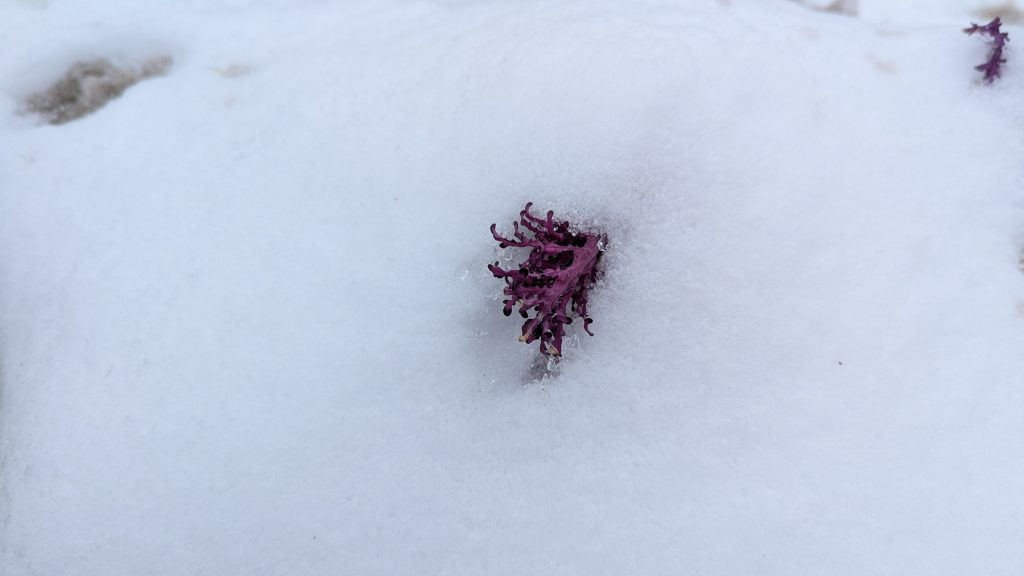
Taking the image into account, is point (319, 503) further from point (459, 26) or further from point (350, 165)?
point (459, 26)

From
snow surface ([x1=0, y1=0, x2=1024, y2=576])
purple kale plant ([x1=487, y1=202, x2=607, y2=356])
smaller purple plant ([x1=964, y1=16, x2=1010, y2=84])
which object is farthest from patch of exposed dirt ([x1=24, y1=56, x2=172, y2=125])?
smaller purple plant ([x1=964, y1=16, x2=1010, y2=84])

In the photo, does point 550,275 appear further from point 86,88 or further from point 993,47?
point 86,88

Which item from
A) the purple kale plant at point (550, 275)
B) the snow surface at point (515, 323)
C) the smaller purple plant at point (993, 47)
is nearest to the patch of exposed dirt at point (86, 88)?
the snow surface at point (515, 323)

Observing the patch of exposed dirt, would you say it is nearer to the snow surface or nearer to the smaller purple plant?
the snow surface

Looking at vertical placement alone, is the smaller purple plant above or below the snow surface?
above

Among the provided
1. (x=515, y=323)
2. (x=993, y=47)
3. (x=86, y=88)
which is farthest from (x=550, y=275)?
(x=86, y=88)

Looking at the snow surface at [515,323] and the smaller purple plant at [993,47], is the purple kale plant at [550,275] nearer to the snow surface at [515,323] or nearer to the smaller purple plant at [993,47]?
the snow surface at [515,323]
